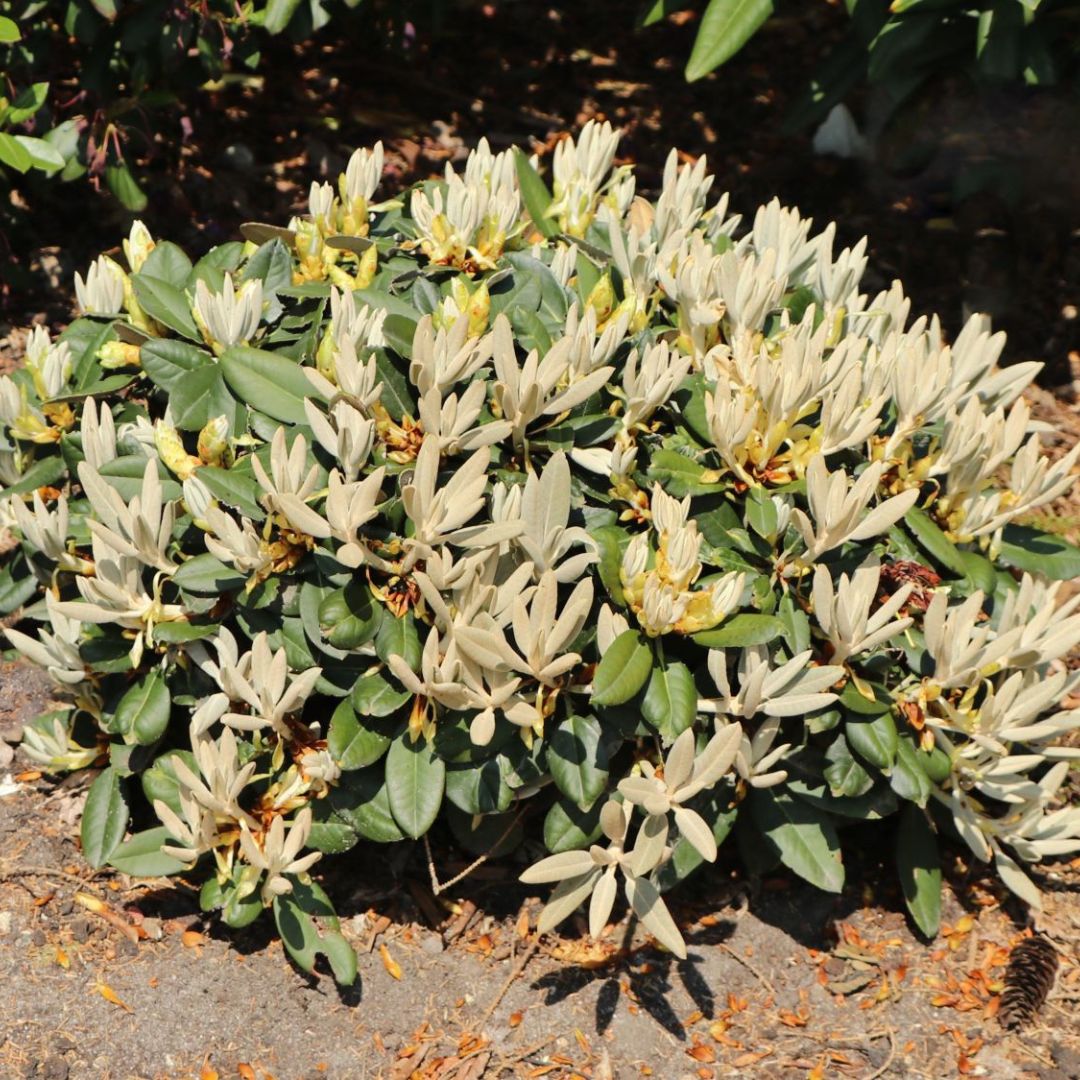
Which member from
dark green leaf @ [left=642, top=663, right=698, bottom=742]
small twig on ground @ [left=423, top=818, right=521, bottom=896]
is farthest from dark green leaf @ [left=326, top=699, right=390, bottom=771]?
dark green leaf @ [left=642, top=663, right=698, bottom=742]

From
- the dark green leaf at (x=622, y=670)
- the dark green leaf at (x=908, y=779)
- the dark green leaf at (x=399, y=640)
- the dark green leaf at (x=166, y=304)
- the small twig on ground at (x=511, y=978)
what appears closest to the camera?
the dark green leaf at (x=622, y=670)

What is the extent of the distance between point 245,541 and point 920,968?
170cm

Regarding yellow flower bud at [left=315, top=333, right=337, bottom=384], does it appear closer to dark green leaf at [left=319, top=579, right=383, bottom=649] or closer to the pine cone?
dark green leaf at [left=319, top=579, right=383, bottom=649]

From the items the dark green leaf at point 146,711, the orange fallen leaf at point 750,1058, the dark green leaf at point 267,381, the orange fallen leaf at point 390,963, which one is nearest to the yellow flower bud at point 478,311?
the dark green leaf at point 267,381

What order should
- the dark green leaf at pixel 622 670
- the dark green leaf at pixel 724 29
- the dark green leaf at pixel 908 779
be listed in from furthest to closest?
the dark green leaf at pixel 724 29, the dark green leaf at pixel 908 779, the dark green leaf at pixel 622 670

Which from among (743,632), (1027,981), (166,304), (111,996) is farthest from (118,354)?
(1027,981)

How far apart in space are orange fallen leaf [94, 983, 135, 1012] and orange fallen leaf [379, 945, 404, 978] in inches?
20.1

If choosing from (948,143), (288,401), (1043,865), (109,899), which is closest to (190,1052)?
(109,899)

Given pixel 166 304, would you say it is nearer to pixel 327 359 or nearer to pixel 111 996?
pixel 327 359

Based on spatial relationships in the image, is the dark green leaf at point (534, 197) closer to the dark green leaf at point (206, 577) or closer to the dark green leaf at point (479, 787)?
the dark green leaf at point (206, 577)

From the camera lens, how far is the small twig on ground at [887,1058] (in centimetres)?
256

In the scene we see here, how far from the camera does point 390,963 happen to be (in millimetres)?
2721

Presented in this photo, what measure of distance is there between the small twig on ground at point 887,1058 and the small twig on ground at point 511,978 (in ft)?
2.34

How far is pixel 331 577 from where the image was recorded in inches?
97.0
